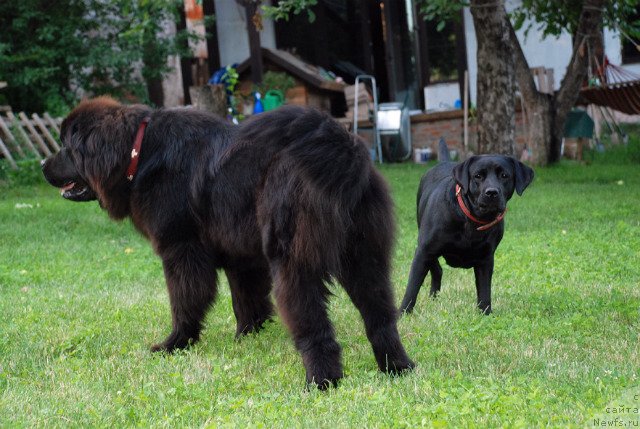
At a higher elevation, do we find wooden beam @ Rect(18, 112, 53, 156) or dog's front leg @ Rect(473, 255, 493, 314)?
wooden beam @ Rect(18, 112, 53, 156)

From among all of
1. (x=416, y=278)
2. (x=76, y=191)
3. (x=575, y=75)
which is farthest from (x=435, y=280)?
(x=575, y=75)

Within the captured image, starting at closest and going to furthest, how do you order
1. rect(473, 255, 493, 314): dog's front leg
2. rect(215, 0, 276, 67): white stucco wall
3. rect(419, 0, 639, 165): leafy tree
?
1. rect(473, 255, 493, 314): dog's front leg
2. rect(419, 0, 639, 165): leafy tree
3. rect(215, 0, 276, 67): white stucco wall

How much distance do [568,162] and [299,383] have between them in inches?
523

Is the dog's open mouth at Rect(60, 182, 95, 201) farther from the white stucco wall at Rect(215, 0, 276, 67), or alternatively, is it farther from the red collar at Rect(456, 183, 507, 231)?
the white stucco wall at Rect(215, 0, 276, 67)

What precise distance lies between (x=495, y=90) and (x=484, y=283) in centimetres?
837

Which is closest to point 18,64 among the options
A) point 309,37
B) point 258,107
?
point 258,107

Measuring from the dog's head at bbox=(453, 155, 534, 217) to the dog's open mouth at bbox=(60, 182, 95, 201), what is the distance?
2.36 meters

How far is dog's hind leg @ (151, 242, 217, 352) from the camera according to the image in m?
5.24

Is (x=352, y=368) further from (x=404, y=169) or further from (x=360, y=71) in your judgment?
(x=360, y=71)

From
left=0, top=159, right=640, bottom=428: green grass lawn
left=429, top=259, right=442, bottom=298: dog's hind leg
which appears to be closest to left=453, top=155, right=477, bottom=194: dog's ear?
left=0, top=159, right=640, bottom=428: green grass lawn

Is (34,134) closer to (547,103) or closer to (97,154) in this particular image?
(547,103)

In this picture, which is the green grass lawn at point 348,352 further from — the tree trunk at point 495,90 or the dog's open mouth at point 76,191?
the tree trunk at point 495,90

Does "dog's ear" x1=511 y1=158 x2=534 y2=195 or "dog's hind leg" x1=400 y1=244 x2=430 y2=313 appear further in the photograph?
"dog's hind leg" x1=400 y1=244 x2=430 y2=313

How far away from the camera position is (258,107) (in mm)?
17594
